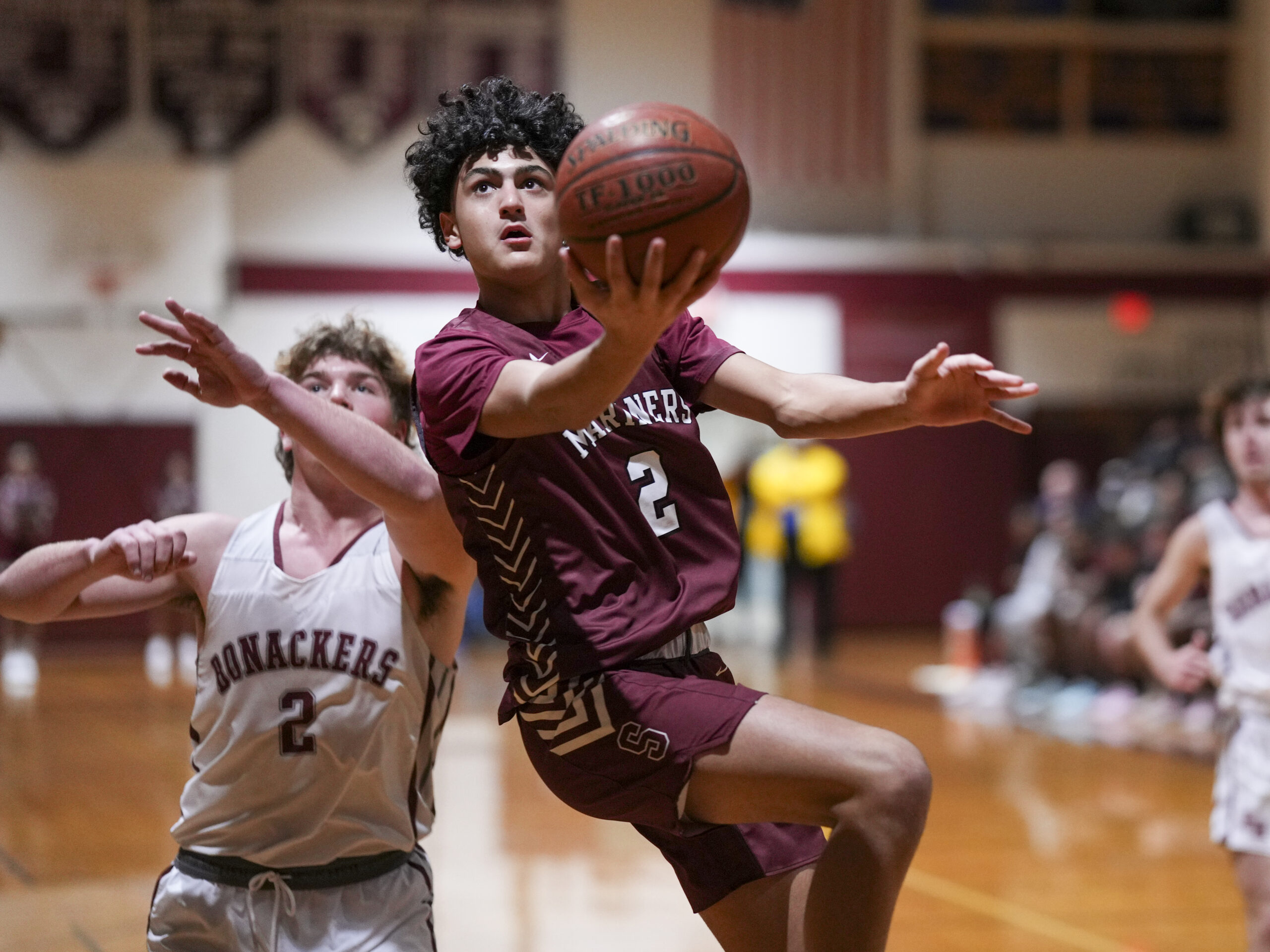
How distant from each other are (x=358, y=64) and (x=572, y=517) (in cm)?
1450

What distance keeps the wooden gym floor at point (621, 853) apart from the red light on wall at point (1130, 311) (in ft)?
29.0

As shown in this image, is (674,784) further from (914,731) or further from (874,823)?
(914,731)

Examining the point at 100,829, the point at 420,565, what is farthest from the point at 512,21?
the point at 420,565

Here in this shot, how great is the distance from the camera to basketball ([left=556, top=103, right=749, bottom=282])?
2.13 m

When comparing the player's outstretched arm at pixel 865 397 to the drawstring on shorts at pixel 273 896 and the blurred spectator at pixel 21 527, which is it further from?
the blurred spectator at pixel 21 527

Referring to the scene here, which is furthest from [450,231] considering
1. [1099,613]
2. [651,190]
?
[1099,613]

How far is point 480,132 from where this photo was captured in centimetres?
270

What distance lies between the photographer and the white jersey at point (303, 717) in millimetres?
2938

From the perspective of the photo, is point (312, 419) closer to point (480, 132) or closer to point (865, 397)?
point (480, 132)

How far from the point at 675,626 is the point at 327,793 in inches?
35.4

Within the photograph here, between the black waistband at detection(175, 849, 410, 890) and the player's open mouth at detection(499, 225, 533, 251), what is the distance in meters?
1.23

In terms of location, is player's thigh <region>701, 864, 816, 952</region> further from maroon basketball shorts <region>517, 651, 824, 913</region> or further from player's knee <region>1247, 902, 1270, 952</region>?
player's knee <region>1247, 902, 1270, 952</region>

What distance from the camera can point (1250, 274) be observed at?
59.2 ft

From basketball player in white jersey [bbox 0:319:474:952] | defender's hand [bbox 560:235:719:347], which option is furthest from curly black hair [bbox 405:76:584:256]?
defender's hand [bbox 560:235:719:347]
